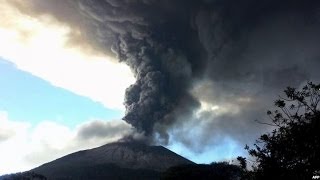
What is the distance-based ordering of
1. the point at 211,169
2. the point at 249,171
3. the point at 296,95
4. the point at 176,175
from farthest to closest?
the point at 211,169 < the point at 176,175 < the point at 249,171 < the point at 296,95

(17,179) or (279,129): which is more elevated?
(17,179)

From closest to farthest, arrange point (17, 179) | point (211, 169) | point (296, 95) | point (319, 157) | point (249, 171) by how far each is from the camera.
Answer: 1. point (319, 157)
2. point (296, 95)
3. point (249, 171)
4. point (211, 169)
5. point (17, 179)

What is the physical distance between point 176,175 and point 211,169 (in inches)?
923

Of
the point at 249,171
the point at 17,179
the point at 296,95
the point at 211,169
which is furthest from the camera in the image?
the point at 17,179

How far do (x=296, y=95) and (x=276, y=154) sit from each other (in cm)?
295

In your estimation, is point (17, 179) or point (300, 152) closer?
point (300, 152)

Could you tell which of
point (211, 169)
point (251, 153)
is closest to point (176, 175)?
point (211, 169)

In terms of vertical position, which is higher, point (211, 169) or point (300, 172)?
Result: point (211, 169)

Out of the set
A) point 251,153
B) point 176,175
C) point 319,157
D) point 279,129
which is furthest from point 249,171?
point 176,175

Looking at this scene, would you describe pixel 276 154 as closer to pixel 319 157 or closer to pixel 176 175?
pixel 319 157

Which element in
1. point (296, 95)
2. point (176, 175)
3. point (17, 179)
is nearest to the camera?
point (296, 95)

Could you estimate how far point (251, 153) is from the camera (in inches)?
1005

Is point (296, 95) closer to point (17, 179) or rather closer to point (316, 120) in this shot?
point (316, 120)

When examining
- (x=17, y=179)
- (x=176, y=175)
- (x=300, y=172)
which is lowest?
(x=300, y=172)
